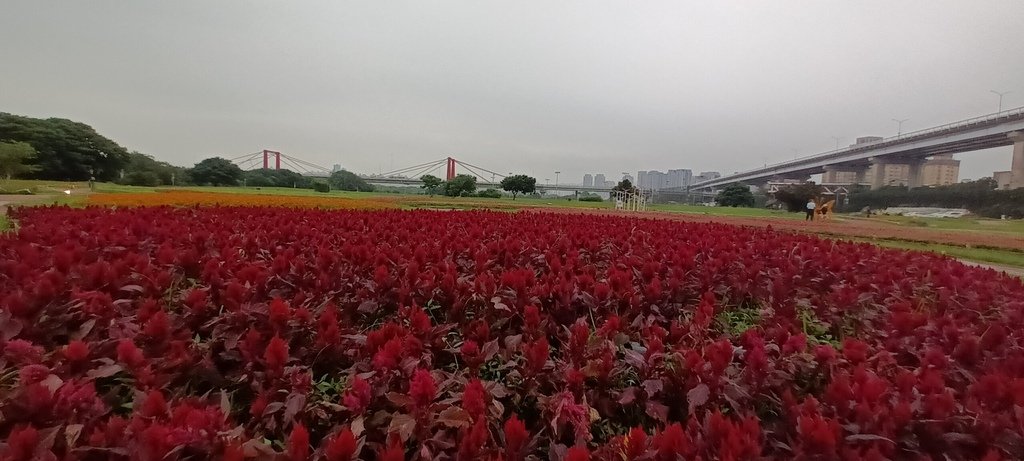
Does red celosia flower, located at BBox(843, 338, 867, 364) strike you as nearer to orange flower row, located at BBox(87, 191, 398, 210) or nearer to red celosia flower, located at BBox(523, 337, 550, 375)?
red celosia flower, located at BBox(523, 337, 550, 375)

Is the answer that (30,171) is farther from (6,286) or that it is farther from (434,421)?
(434,421)

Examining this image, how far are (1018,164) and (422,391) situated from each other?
37.2 metres

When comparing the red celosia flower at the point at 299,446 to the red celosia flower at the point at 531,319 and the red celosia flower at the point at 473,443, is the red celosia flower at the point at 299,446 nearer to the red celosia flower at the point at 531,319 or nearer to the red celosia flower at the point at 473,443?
Result: the red celosia flower at the point at 473,443

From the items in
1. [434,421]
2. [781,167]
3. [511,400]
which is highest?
[781,167]

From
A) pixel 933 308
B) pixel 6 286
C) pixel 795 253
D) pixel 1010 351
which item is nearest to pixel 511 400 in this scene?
pixel 1010 351

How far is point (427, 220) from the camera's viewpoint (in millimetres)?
5332

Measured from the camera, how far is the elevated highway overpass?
2823 cm

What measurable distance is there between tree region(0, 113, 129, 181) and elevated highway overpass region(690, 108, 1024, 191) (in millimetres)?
61293

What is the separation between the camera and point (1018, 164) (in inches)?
1033

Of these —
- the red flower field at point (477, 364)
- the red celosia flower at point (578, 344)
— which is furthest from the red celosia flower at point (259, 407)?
the red celosia flower at point (578, 344)

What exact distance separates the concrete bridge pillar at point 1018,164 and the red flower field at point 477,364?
32.8 meters

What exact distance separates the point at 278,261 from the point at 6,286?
3.30 feet

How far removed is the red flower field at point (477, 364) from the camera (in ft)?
3.69

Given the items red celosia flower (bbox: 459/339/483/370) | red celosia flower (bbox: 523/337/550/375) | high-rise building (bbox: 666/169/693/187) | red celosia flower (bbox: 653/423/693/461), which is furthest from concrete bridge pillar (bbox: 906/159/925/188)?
high-rise building (bbox: 666/169/693/187)
